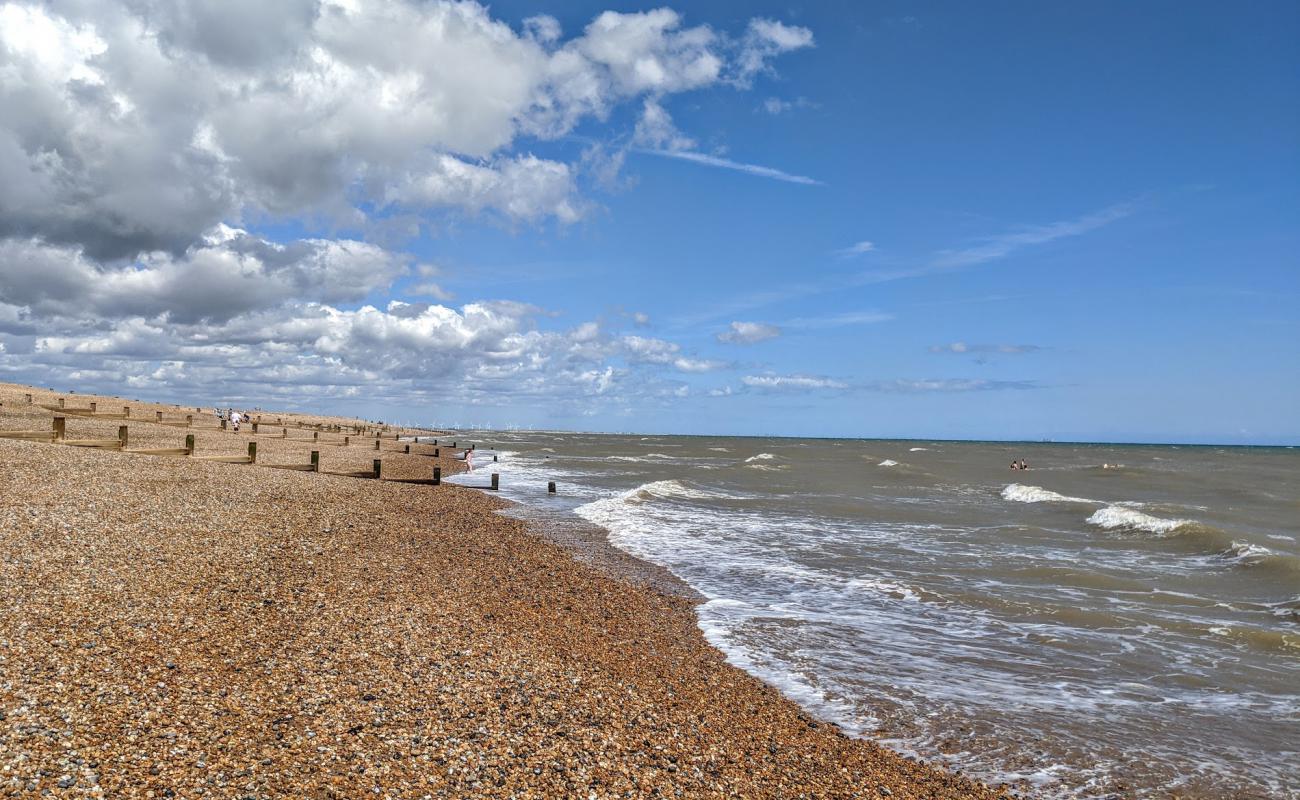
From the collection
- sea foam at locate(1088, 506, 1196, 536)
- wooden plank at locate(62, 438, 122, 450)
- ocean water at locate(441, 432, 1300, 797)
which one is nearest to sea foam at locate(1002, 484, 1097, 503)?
ocean water at locate(441, 432, 1300, 797)

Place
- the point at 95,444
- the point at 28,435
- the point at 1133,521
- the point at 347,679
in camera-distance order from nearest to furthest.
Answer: the point at 347,679, the point at 95,444, the point at 28,435, the point at 1133,521

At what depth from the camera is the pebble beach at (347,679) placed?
19.0 feet

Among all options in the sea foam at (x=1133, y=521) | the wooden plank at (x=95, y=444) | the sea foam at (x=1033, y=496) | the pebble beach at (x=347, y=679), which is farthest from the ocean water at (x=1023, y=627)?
the wooden plank at (x=95, y=444)

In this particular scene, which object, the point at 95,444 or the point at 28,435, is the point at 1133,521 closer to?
the point at 95,444

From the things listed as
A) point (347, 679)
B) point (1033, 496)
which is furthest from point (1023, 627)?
point (1033, 496)

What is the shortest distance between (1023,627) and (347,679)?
1234cm

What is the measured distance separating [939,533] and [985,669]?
49.3 ft

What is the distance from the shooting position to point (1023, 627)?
1357 centimetres

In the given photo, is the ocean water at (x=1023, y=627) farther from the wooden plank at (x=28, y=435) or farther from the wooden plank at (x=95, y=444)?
the wooden plank at (x=28, y=435)

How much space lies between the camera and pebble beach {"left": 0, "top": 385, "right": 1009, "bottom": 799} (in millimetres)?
5785

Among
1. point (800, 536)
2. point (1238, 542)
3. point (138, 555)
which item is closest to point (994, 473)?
point (1238, 542)

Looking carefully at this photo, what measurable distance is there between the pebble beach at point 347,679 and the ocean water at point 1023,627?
130cm

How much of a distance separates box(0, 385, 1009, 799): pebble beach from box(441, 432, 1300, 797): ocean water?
4.27 feet

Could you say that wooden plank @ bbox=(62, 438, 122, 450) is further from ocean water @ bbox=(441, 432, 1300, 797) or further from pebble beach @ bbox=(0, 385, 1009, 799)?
ocean water @ bbox=(441, 432, 1300, 797)
